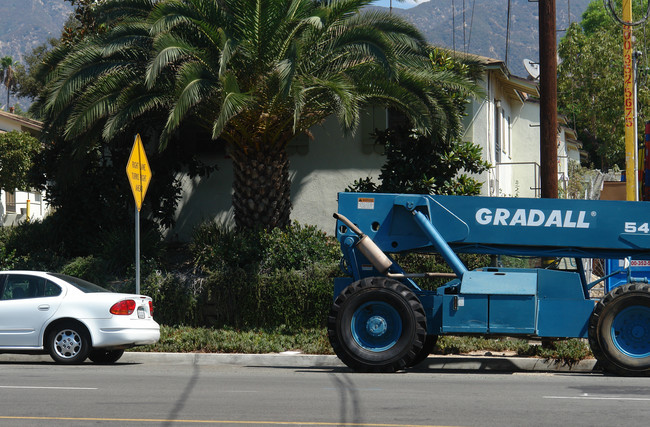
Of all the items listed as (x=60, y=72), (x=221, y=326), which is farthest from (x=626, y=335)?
(x=60, y=72)

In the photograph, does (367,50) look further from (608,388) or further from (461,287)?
(608,388)

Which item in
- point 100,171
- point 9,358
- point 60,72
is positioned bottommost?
point 9,358

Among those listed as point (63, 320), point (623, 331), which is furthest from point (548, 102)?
point (63, 320)

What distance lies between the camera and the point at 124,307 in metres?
13.4

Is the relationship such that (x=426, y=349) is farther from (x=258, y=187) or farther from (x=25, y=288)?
(x=25, y=288)

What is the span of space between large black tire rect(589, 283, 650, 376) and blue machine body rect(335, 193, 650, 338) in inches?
10.5

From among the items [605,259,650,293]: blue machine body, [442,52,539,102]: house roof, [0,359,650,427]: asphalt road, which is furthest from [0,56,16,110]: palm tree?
[0,359,650,427]: asphalt road

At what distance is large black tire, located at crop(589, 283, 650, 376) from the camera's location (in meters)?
11.6

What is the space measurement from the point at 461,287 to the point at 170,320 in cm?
703

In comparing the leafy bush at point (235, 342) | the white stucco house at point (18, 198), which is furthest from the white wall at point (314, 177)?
the white stucco house at point (18, 198)

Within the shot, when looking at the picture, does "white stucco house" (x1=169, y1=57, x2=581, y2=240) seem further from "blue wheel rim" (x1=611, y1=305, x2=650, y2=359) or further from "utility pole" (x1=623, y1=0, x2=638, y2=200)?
"blue wheel rim" (x1=611, y1=305, x2=650, y2=359)

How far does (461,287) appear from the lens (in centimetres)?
1196

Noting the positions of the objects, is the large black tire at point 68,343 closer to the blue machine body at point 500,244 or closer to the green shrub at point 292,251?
the blue machine body at point 500,244

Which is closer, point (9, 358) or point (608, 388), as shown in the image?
point (608, 388)
